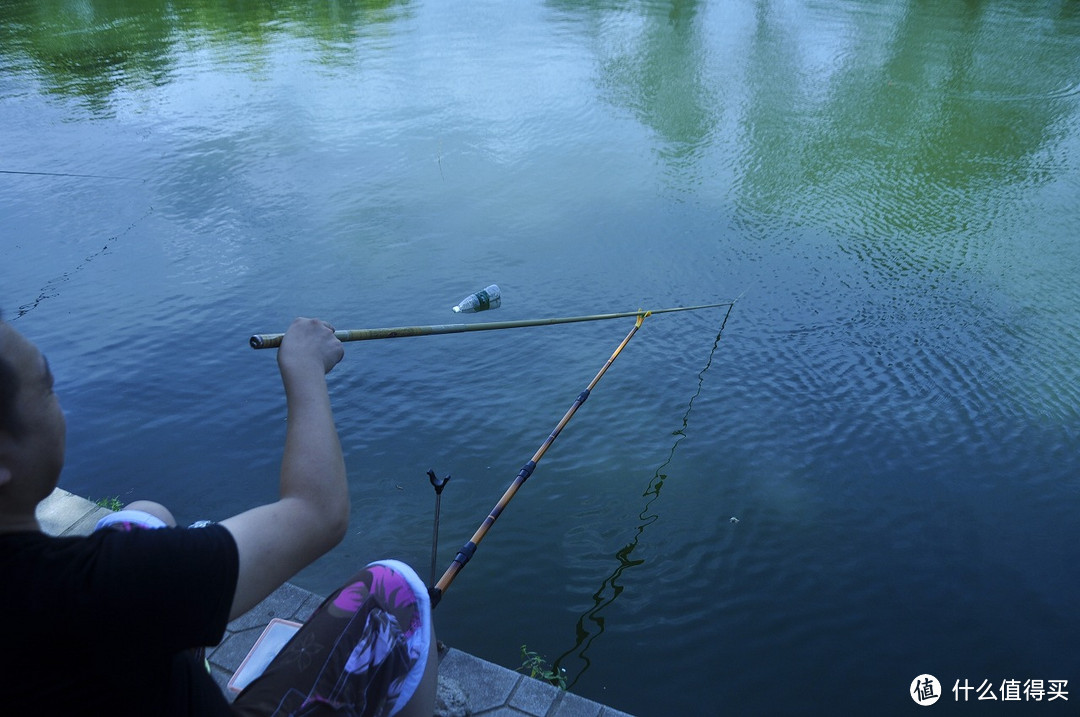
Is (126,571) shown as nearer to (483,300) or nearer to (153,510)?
(153,510)

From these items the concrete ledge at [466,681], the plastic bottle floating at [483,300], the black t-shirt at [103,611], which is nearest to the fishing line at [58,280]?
the plastic bottle floating at [483,300]

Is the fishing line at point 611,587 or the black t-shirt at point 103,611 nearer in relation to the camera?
the black t-shirt at point 103,611

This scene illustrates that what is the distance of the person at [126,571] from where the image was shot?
0.94 meters

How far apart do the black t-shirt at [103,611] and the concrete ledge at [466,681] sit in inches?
54.4

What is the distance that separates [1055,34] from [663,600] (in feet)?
48.2

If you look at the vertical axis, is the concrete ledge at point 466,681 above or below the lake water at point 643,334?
above

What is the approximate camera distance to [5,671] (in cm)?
95

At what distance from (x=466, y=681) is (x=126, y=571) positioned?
1.67m

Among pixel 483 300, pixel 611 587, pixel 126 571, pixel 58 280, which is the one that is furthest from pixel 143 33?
pixel 126 571

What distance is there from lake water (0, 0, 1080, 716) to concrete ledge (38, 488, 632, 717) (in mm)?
→ 868

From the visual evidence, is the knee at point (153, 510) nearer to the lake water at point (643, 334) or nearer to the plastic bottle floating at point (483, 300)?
the lake water at point (643, 334)

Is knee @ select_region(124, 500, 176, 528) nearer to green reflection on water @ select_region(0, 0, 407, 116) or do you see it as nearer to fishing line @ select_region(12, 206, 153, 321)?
fishing line @ select_region(12, 206, 153, 321)

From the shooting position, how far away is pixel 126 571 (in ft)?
3.13

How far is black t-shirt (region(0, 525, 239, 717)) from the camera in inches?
36.8
